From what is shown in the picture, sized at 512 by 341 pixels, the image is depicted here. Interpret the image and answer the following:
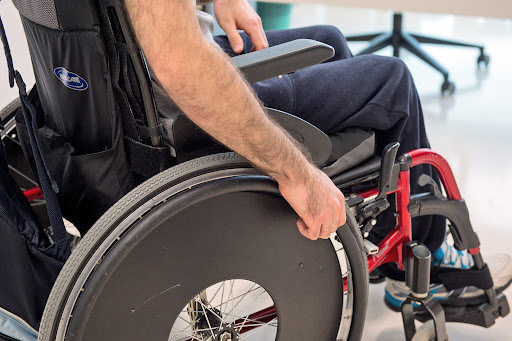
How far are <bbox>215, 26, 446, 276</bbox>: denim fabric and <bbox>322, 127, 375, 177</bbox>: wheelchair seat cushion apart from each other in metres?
0.02

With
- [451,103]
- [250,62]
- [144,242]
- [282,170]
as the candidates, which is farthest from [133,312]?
[451,103]

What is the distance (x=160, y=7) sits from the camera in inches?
31.1

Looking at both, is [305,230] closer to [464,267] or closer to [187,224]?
[187,224]

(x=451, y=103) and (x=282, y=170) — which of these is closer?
(x=282, y=170)

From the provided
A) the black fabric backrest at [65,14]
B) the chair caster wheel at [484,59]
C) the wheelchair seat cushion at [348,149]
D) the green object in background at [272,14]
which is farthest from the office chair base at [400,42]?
the black fabric backrest at [65,14]

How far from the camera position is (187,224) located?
0.92 metres

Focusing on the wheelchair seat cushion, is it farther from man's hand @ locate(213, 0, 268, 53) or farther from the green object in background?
the green object in background

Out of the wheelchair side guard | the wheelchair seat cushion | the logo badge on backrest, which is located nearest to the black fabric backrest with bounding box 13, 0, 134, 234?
the logo badge on backrest

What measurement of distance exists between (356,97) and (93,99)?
0.54m

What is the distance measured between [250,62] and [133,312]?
Result: 442 millimetres

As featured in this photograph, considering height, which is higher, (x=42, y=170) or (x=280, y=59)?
(x=280, y=59)

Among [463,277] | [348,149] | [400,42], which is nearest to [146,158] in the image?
[348,149]

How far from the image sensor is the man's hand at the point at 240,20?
53.8 inches

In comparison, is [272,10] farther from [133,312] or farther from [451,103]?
[133,312]
